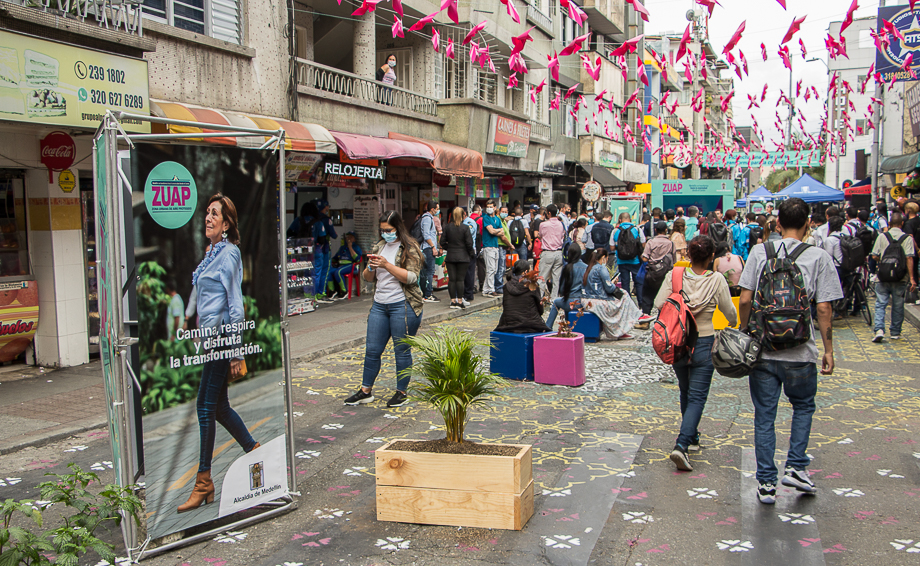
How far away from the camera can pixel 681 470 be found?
17.9 ft

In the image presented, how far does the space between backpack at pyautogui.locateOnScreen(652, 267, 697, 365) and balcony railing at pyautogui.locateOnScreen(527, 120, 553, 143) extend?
18.9 m

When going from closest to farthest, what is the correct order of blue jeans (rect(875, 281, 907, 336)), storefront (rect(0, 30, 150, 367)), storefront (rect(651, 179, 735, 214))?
1. storefront (rect(0, 30, 150, 367))
2. blue jeans (rect(875, 281, 907, 336))
3. storefront (rect(651, 179, 735, 214))

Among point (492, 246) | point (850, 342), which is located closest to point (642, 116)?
point (492, 246)

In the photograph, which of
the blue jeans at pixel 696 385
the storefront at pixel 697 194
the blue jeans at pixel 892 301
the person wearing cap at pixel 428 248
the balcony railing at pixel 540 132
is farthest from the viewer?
the storefront at pixel 697 194

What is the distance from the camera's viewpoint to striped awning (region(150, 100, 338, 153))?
948cm

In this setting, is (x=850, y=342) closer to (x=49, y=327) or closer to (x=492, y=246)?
(x=492, y=246)

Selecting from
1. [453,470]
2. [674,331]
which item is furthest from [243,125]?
[453,470]

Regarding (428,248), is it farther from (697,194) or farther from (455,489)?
(697,194)

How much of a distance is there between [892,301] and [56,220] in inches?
456

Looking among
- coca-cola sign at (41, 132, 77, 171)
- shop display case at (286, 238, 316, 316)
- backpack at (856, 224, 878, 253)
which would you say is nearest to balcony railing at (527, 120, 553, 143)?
shop display case at (286, 238, 316, 316)

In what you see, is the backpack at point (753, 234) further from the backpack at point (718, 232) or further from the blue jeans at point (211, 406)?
the blue jeans at point (211, 406)

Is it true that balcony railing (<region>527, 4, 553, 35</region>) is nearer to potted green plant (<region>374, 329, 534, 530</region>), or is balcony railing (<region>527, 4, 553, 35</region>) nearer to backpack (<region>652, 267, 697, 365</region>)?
backpack (<region>652, 267, 697, 365</region>)

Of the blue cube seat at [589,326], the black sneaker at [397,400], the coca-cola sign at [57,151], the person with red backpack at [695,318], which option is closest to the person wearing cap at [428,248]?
the blue cube seat at [589,326]

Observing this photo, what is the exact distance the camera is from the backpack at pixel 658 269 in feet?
36.8
